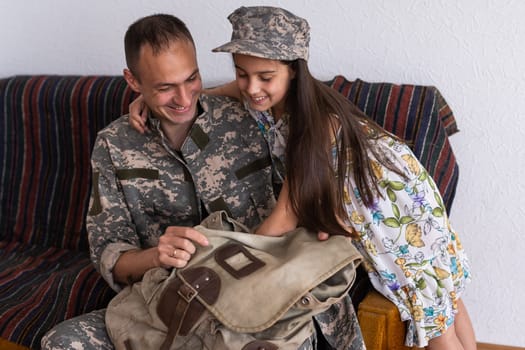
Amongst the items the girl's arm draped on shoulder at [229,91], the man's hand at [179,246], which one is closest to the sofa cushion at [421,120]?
the girl's arm draped on shoulder at [229,91]

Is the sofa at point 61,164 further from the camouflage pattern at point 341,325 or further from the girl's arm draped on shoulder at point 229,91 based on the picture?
the camouflage pattern at point 341,325

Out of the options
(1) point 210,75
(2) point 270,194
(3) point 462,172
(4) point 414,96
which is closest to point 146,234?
(2) point 270,194

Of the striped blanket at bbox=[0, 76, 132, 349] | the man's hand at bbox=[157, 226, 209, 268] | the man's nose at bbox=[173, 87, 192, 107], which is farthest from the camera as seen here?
the striped blanket at bbox=[0, 76, 132, 349]

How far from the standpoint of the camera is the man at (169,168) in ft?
6.26

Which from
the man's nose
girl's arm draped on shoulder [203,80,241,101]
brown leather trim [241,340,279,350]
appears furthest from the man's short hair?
brown leather trim [241,340,279,350]

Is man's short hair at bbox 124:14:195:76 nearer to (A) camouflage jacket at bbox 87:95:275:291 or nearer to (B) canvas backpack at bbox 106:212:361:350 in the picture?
(A) camouflage jacket at bbox 87:95:275:291

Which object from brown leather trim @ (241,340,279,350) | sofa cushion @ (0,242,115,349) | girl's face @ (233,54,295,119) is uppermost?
girl's face @ (233,54,295,119)

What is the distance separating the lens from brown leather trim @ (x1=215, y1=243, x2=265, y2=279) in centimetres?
163

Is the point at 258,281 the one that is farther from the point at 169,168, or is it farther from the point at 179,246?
the point at 169,168

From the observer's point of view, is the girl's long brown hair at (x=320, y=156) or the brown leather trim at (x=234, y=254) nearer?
the brown leather trim at (x=234, y=254)

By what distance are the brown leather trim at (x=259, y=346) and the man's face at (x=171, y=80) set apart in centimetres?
68

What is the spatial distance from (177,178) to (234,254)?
445 millimetres

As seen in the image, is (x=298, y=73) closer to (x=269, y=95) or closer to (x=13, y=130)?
(x=269, y=95)

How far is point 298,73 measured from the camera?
71.4 inches
